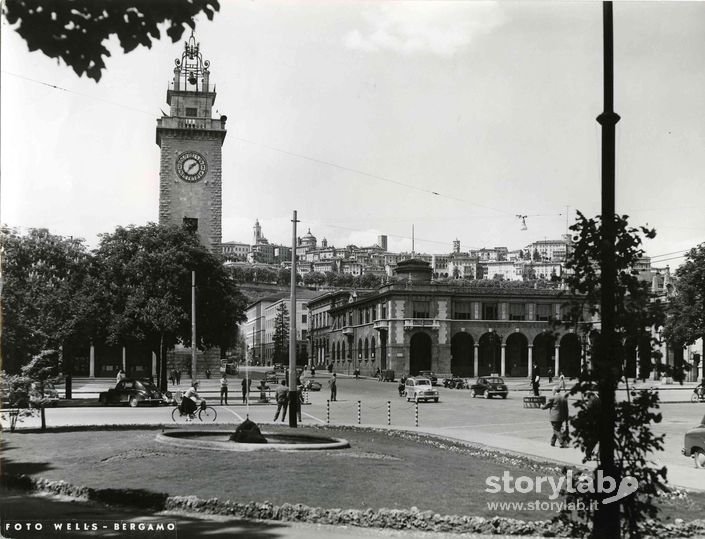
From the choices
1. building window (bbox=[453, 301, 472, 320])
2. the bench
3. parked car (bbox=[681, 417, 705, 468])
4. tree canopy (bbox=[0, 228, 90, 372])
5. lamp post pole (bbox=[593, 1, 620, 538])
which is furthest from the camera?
building window (bbox=[453, 301, 472, 320])

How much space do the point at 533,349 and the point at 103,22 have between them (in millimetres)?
91739

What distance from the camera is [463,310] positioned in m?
92.8

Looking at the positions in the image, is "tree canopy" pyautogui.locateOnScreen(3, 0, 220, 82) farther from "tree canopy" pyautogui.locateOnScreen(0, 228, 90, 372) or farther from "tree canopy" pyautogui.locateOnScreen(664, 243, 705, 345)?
"tree canopy" pyautogui.locateOnScreen(664, 243, 705, 345)

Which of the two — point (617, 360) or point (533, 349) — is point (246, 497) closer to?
point (617, 360)

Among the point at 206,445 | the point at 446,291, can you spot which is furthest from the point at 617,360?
the point at 446,291

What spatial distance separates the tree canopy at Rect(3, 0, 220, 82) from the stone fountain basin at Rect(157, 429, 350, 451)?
10695 millimetres

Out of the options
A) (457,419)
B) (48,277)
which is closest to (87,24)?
(457,419)

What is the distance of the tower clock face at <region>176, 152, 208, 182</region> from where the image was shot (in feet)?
241

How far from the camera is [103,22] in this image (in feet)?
24.8

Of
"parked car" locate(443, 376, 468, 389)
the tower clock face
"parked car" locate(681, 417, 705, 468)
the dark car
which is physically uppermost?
the tower clock face

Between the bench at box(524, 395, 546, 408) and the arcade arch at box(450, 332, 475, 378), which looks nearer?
the bench at box(524, 395, 546, 408)

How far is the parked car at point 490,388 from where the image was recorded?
50.0m

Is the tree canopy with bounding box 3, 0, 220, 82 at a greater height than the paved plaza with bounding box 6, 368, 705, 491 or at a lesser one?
greater

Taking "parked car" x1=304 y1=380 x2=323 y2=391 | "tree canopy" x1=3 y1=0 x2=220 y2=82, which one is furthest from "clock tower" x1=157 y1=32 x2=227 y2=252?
"tree canopy" x1=3 y1=0 x2=220 y2=82
